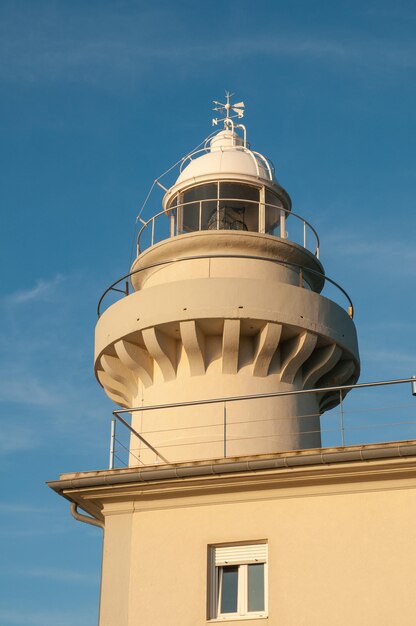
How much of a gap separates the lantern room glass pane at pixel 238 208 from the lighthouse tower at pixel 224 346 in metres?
0.53

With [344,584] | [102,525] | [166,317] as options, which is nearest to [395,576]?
[344,584]

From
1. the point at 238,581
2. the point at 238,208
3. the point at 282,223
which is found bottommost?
the point at 238,581

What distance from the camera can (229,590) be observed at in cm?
1434

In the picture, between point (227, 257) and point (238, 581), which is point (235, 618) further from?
point (227, 257)

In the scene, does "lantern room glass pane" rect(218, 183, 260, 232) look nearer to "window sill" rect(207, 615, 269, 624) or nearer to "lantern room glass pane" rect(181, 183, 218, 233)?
"lantern room glass pane" rect(181, 183, 218, 233)

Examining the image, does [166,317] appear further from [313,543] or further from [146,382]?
[313,543]

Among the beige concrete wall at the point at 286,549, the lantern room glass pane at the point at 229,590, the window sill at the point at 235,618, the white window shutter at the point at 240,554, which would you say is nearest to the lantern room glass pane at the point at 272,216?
the beige concrete wall at the point at 286,549

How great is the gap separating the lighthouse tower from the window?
6.73ft

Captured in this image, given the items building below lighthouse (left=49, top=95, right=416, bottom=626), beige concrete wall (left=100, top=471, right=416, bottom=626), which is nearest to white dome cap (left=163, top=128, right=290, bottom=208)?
building below lighthouse (left=49, top=95, right=416, bottom=626)

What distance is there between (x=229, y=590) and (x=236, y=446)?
121 inches

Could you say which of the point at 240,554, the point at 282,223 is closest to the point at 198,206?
the point at 282,223

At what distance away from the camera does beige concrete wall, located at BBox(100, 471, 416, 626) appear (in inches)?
535

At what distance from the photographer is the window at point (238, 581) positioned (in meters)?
14.1

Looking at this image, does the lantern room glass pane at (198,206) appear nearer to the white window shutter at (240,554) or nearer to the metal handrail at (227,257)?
the metal handrail at (227,257)
